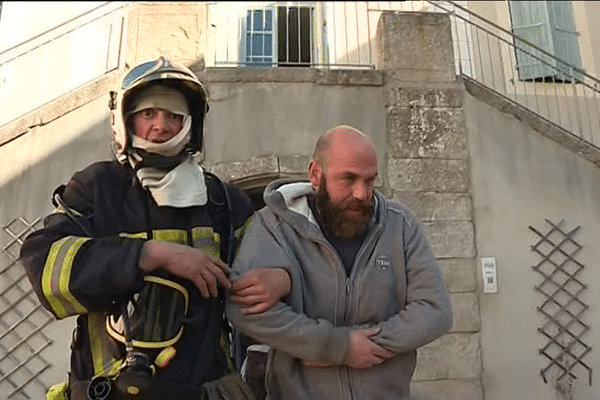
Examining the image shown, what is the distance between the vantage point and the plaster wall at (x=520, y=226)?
523cm

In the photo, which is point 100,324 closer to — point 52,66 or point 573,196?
point 573,196

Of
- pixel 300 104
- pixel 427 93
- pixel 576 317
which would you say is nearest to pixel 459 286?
pixel 576 317

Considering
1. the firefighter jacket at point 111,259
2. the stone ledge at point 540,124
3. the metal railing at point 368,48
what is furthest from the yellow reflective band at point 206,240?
the metal railing at point 368,48

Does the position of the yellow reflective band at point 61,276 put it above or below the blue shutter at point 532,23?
below

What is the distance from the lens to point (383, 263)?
187 cm

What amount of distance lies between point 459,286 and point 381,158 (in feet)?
4.59

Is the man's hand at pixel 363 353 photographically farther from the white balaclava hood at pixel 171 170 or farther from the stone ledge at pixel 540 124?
the stone ledge at pixel 540 124

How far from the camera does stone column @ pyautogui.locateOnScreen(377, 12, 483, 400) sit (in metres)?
5.10

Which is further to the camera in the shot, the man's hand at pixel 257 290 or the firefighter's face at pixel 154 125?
the firefighter's face at pixel 154 125

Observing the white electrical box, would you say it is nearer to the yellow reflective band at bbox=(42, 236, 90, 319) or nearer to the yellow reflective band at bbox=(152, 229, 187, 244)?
the yellow reflective band at bbox=(152, 229, 187, 244)

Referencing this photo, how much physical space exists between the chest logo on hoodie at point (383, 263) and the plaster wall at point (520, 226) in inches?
148

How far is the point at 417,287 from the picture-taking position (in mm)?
1853

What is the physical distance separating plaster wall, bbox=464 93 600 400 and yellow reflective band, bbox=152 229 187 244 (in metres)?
4.12

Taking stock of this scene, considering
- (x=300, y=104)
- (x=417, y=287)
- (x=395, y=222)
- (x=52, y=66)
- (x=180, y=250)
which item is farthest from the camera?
(x=52, y=66)
